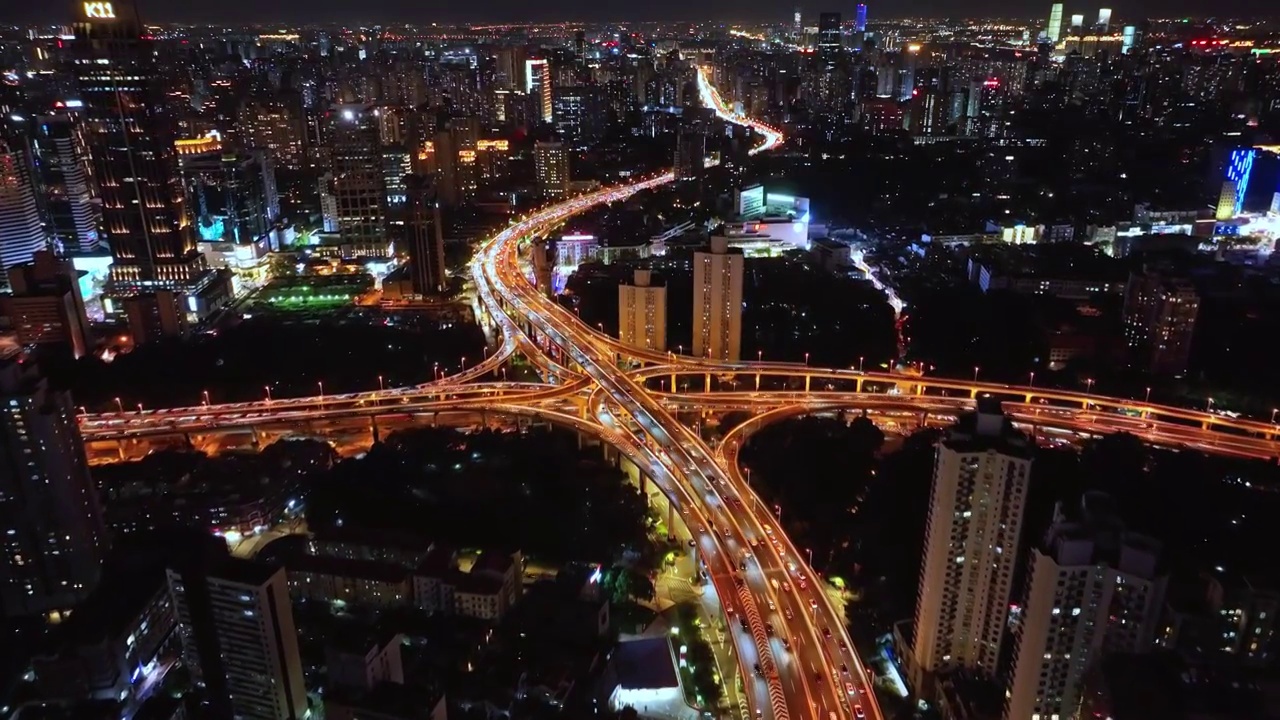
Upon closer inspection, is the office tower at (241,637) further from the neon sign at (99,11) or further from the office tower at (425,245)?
the neon sign at (99,11)

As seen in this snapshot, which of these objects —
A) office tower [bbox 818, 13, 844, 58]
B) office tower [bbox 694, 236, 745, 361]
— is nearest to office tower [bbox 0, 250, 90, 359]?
office tower [bbox 694, 236, 745, 361]

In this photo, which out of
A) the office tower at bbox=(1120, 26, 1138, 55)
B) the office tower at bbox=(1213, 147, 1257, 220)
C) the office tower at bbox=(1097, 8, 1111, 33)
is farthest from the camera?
the office tower at bbox=(1097, 8, 1111, 33)

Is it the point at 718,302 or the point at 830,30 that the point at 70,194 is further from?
the point at 830,30

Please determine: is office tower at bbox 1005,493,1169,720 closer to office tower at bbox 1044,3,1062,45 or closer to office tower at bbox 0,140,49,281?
office tower at bbox 0,140,49,281

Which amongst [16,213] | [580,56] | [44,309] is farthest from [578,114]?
[44,309]

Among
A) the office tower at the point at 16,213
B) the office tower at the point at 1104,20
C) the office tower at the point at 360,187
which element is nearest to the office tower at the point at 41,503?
the office tower at the point at 16,213

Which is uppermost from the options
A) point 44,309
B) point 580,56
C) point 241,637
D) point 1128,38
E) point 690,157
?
point 1128,38

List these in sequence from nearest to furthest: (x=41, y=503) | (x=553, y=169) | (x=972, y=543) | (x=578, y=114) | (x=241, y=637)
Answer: (x=241, y=637) → (x=972, y=543) → (x=41, y=503) → (x=553, y=169) → (x=578, y=114)
